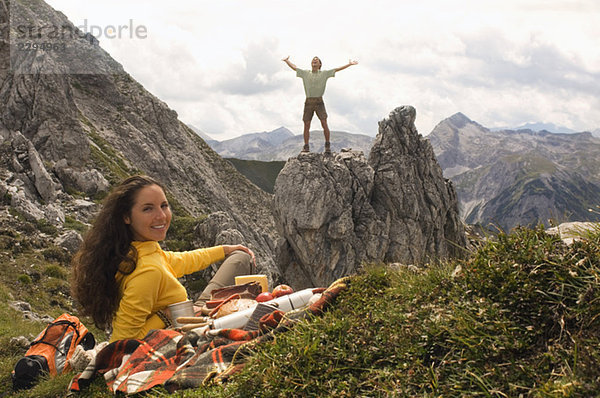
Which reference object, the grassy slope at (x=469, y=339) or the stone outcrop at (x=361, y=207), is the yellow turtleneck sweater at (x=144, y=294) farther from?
the stone outcrop at (x=361, y=207)

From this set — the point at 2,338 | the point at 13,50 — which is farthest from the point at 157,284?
the point at 13,50

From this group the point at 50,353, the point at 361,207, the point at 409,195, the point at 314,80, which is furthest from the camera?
the point at 409,195

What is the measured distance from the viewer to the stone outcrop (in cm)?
3120

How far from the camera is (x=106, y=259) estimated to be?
6.03 metres

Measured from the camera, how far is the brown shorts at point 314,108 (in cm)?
2302

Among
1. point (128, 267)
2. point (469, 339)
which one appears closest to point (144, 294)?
point (128, 267)

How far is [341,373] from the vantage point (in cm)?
398

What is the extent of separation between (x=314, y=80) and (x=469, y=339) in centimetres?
2023

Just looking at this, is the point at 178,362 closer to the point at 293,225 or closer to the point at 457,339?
the point at 457,339

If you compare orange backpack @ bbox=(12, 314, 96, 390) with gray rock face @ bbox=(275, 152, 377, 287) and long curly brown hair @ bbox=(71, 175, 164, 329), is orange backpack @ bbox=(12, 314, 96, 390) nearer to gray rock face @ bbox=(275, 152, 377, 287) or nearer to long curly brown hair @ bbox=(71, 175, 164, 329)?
long curly brown hair @ bbox=(71, 175, 164, 329)

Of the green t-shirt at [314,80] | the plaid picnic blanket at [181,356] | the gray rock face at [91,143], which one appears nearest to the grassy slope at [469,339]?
the plaid picnic blanket at [181,356]

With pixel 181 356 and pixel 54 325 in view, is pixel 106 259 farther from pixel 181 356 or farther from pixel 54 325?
pixel 181 356

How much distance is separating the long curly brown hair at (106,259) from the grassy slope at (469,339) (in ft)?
4.86

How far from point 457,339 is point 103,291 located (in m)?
4.92
